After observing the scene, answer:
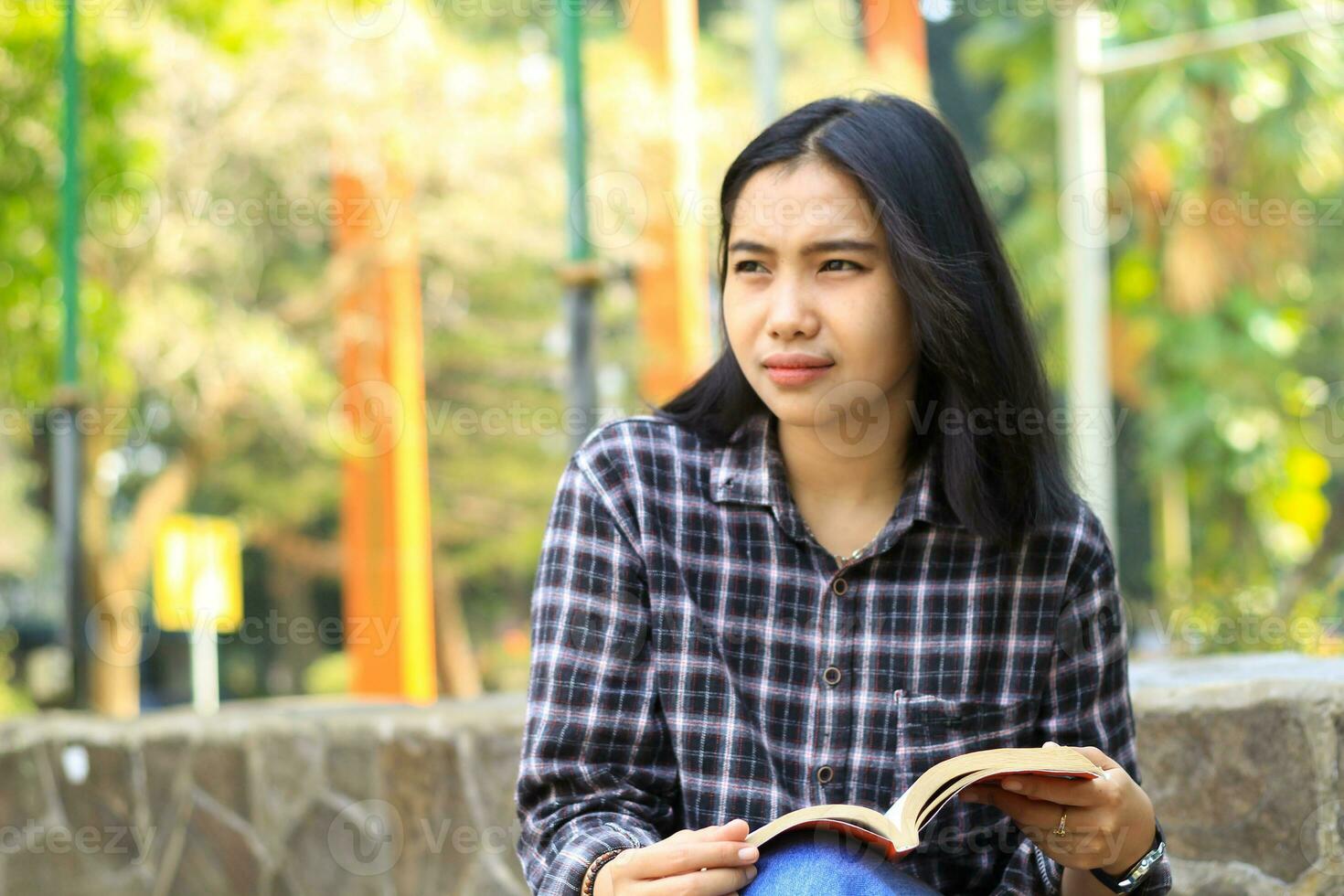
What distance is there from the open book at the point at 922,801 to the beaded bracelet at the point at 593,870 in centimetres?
16

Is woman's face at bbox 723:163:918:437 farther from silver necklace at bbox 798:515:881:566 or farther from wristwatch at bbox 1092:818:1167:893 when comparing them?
wristwatch at bbox 1092:818:1167:893

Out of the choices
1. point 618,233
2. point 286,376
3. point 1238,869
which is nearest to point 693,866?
point 1238,869

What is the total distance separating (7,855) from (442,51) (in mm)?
8100

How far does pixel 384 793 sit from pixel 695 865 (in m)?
1.95

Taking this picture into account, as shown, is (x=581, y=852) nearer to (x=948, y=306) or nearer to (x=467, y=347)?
(x=948, y=306)

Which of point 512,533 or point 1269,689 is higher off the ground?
point 1269,689

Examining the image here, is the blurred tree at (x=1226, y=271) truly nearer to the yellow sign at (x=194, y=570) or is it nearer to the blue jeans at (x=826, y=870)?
A: the yellow sign at (x=194, y=570)

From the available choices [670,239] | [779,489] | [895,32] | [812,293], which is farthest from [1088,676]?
[895,32]

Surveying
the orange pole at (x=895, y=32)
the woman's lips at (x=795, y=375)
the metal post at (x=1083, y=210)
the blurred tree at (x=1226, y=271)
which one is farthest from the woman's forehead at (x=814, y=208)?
the orange pole at (x=895, y=32)

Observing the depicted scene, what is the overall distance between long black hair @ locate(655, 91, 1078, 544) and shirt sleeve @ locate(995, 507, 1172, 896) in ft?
0.29

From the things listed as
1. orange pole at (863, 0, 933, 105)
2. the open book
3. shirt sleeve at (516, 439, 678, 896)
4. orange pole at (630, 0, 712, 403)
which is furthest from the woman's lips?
orange pole at (863, 0, 933, 105)

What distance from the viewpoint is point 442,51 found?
11.4m

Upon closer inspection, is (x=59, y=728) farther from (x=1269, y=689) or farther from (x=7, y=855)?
(x=1269, y=689)

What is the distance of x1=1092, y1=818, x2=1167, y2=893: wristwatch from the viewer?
1.63 meters
